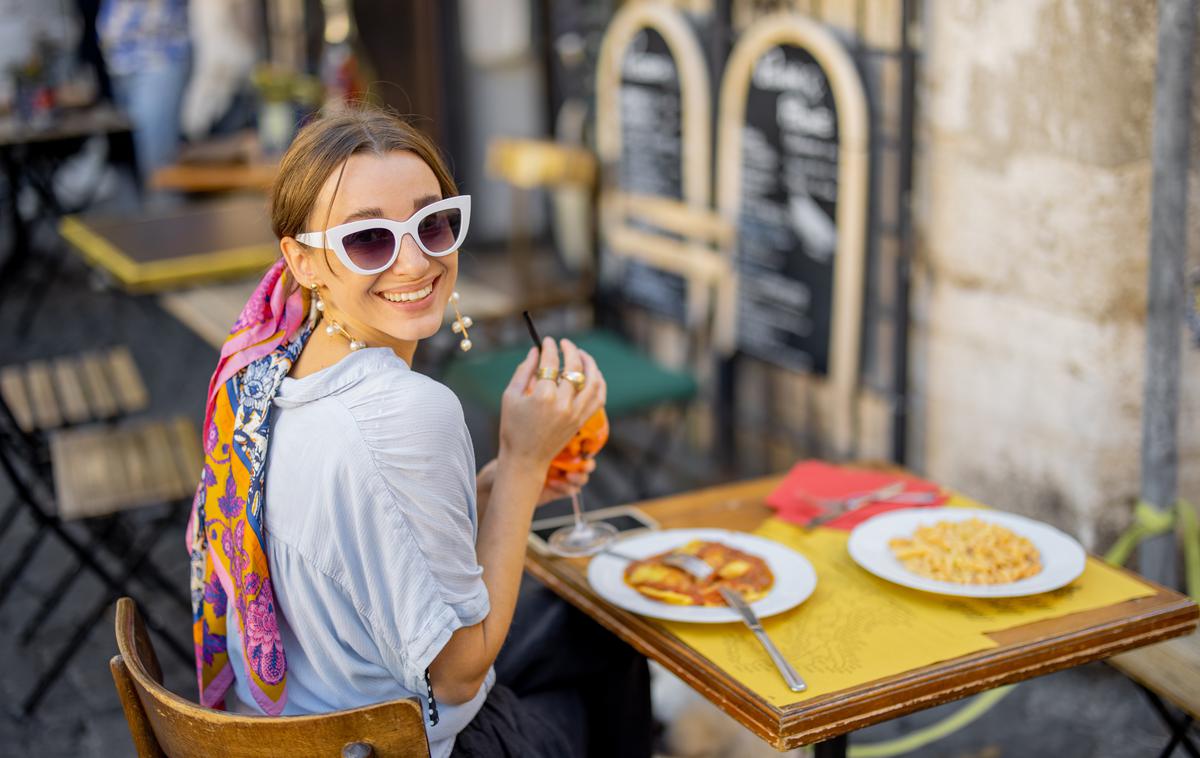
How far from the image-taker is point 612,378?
4613 millimetres

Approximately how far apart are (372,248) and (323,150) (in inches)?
6.3

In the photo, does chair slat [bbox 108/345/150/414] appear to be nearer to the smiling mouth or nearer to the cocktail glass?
the cocktail glass

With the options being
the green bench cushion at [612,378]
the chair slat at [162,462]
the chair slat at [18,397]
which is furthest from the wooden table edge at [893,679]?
the chair slat at [18,397]

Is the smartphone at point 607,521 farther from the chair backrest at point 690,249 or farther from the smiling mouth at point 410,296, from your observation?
the chair backrest at point 690,249

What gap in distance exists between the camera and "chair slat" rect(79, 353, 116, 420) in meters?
4.63

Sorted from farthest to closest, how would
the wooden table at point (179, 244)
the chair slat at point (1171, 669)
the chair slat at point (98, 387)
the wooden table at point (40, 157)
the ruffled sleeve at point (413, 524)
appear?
1. the wooden table at point (40, 157)
2. the wooden table at point (179, 244)
3. the chair slat at point (98, 387)
4. the chair slat at point (1171, 669)
5. the ruffled sleeve at point (413, 524)

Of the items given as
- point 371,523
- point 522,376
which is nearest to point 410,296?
point 522,376

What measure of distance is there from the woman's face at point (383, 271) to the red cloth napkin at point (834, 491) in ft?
3.20

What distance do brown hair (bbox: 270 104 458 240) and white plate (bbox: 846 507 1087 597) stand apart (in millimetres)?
1027

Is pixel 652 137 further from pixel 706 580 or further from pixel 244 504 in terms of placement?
pixel 244 504

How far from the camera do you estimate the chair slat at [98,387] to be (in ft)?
15.2

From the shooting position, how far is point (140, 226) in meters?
5.69

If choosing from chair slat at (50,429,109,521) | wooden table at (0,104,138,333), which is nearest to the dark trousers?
chair slat at (50,429,109,521)

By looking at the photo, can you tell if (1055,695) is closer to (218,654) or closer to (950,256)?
(950,256)
